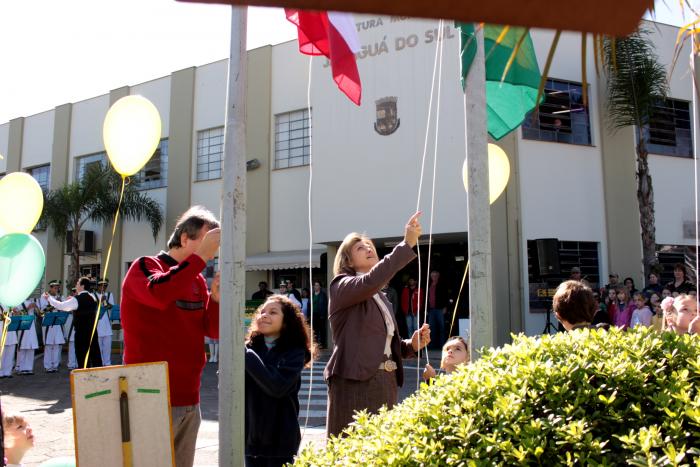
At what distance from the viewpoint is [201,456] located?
6.68 m

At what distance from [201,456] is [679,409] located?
568cm

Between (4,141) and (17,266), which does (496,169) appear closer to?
(17,266)

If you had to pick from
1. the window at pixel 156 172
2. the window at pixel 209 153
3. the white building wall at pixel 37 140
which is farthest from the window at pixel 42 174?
the window at pixel 209 153

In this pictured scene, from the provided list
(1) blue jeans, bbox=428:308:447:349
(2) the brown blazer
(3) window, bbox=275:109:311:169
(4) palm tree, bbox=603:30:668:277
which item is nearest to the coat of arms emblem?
(3) window, bbox=275:109:311:169

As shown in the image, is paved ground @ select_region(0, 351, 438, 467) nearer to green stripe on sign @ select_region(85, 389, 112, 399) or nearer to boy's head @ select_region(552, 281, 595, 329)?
boy's head @ select_region(552, 281, 595, 329)

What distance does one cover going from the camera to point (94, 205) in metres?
23.0

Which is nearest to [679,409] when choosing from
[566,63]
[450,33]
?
[450,33]

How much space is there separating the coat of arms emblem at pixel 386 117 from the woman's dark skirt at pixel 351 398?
13419 mm

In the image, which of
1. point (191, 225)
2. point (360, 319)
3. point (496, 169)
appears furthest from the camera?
point (496, 169)

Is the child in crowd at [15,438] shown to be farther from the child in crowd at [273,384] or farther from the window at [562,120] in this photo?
the window at [562,120]

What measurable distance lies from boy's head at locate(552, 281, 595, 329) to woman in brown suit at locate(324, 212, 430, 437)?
96 centimetres

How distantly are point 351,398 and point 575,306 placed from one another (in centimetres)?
144

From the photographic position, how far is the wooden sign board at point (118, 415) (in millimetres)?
3055

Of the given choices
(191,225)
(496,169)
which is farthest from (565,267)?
(191,225)
